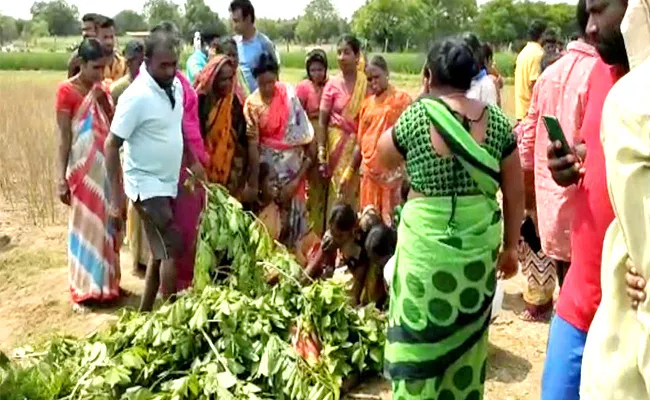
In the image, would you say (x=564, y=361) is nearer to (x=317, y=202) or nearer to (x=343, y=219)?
(x=343, y=219)

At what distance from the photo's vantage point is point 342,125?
716cm

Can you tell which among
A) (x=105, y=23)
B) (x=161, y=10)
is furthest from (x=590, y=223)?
(x=161, y=10)

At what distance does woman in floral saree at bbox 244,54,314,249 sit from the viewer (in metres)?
6.40

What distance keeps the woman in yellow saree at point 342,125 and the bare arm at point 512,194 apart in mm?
3278

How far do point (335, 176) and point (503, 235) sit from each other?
11.2ft

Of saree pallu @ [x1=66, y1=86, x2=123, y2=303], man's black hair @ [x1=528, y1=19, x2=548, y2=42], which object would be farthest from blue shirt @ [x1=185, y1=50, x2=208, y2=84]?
man's black hair @ [x1=528, y1=19, x2=548, y2=42]

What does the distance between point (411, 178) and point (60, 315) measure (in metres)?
3.43

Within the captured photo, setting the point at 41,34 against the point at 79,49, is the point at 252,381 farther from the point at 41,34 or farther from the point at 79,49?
the point at 41,34

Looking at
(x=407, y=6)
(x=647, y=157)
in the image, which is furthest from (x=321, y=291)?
(x=407, y=6)

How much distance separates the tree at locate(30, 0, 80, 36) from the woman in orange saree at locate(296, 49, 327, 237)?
68725 mm

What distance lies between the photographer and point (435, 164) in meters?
3.57

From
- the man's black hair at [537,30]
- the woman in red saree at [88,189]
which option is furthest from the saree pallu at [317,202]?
the man's black hair at [537,30]

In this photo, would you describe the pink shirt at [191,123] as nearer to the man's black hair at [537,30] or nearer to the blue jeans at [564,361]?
the blue jeans at [564,361]

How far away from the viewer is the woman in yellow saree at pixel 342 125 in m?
7.13
